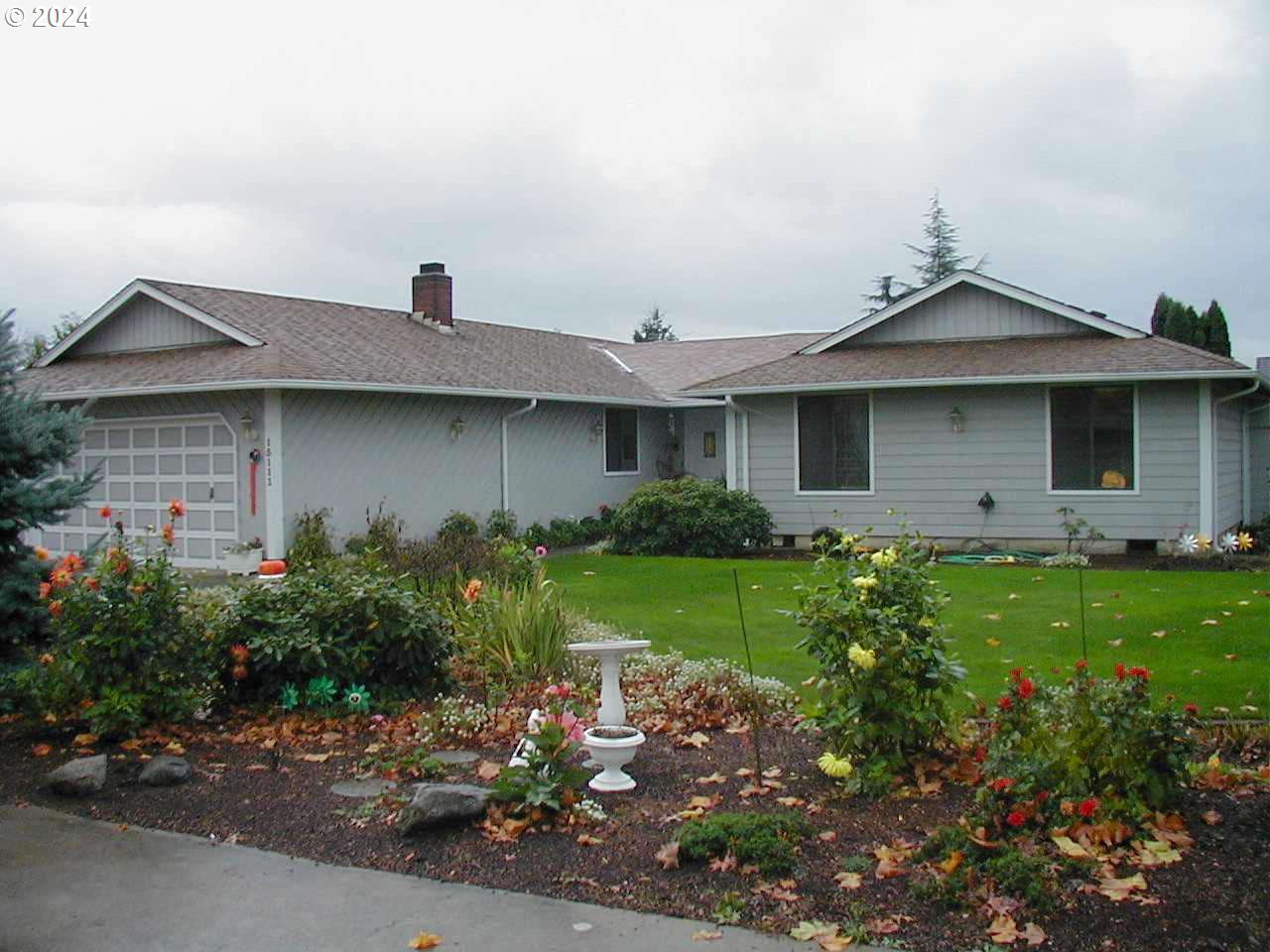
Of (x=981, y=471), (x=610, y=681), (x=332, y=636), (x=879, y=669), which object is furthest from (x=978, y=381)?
(x=879, y=669)

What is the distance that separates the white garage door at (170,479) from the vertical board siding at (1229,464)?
45.4 feet

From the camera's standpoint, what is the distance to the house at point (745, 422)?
17.0 metres

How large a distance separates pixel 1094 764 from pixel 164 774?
185 inches

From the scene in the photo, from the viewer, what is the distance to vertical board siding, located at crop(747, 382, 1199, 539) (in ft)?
56.3

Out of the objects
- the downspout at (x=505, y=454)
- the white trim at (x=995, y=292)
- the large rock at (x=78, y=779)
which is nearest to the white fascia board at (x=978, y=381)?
the white trim at (x=995, y=292)

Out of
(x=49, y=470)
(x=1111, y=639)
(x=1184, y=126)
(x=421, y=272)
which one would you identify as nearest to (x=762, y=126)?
(x=1184, y=126)

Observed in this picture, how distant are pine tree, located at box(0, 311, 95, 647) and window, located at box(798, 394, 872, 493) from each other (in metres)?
12.6

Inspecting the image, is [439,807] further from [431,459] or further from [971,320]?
[971,320]

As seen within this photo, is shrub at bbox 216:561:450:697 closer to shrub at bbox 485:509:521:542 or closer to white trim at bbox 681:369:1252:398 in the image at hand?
shrub at bbox 485:509:521:542

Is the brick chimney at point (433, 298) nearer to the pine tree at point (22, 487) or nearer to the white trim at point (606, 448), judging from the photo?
the white trim at point (606, 448)

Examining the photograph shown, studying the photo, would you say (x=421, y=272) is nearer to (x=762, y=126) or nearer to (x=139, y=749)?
(x=762, y=126)

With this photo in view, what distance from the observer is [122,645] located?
7363 millimetres

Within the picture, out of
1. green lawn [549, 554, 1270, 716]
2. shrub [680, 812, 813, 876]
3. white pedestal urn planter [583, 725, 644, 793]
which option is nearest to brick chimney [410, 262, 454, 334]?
green lawn [549, 554, 1270, 716]

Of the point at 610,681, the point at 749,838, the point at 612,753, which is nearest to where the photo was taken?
the point at 749,838
